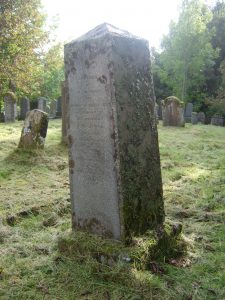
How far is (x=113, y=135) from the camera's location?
372 centimetres

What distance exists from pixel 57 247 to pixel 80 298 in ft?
3.21

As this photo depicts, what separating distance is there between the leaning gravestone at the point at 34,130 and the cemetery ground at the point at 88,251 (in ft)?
6.28

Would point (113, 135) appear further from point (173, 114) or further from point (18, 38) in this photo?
point (18, 38)

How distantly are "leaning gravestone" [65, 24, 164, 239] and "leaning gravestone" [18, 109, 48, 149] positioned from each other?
17.7 feet

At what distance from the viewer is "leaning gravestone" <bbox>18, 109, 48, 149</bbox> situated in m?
9.35

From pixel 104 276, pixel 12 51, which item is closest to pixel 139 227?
pixel 104 276

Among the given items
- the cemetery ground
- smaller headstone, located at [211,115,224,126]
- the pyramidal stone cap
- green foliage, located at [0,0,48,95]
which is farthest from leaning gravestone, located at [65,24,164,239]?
smaller headstone, located at [211,115,224,126]

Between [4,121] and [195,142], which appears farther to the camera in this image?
[4,121]

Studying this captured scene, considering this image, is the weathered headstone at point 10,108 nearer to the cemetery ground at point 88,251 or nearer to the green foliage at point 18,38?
the green foliage at point 18,38

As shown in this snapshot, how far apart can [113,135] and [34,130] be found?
6.07 metres

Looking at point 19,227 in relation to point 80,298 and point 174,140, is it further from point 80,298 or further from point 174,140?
point 174,140

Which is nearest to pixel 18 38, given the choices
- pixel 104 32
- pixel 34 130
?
pixel 34 130

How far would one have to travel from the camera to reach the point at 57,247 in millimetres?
4129

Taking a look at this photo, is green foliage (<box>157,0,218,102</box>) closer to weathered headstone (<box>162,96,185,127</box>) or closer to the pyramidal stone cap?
weathered headstone (<box>162,96,185,127</box>)
